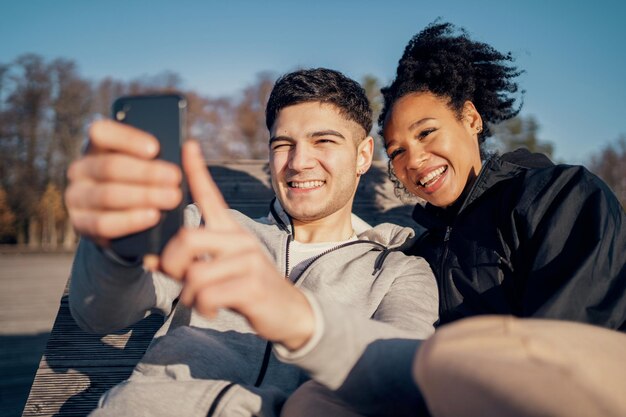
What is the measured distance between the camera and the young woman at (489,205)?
179cm

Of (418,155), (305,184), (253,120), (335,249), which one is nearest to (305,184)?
(305,184)

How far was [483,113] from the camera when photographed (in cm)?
317

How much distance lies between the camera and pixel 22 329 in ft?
21.6

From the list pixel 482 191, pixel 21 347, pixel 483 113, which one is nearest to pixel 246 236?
pixel 482 191

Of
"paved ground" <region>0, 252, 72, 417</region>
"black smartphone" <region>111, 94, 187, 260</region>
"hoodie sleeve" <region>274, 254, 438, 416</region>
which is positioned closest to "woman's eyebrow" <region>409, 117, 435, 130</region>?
"hoodie sleeve" <region>274, 254, 438, 416</region>

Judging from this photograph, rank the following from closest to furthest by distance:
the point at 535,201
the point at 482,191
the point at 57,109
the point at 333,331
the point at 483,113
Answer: the point at 333,331
the point at 535,201
the point at 482,191
the point at 483,113
the point at 57,109

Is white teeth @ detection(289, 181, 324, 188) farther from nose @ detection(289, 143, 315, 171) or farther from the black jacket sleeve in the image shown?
the black jacket sleeve

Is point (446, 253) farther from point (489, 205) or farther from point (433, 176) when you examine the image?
point (433, 176)

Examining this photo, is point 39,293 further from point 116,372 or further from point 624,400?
point 624,400

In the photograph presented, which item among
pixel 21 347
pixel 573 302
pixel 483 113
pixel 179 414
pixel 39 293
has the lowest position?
pixel 39 293

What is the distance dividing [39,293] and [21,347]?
503cm

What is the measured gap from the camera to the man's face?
253 cm

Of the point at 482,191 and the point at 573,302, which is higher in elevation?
the point at 482,191

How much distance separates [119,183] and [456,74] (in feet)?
7.92
